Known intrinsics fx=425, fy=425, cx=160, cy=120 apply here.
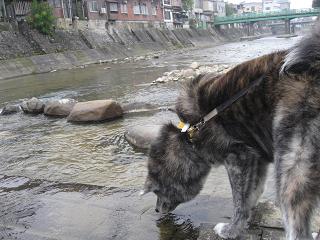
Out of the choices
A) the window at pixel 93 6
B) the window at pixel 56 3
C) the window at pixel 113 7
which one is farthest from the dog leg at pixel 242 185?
the window at pixel 113 7

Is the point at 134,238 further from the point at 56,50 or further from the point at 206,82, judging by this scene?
the point at 56,50

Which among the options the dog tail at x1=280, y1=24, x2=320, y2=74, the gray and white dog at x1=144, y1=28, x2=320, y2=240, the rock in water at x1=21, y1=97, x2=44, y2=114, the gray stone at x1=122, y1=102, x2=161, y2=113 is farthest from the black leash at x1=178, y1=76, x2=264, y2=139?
the rock in water at x1=21, y1=97, x2=44, y2=114

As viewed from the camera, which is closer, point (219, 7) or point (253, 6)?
point (219, 7)

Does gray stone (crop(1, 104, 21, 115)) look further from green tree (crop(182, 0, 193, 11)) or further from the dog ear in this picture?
green tree (crop(182, 0, 193, 11))

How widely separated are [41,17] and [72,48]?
3.75 metres

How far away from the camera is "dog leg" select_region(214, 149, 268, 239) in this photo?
3.57 metres

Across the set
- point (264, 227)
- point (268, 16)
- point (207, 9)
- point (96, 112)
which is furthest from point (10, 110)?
point (207, 9)

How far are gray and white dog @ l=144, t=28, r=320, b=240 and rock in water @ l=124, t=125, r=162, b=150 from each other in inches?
119

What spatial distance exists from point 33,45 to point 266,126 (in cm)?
3269

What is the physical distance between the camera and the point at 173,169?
3965 mm

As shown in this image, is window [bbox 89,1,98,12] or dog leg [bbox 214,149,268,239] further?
window [bbox 89,1,98,12]

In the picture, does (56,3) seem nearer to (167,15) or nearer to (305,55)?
(167,15)

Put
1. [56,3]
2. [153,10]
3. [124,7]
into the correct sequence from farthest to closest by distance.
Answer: [153,10] → [124,7] → [56,3]

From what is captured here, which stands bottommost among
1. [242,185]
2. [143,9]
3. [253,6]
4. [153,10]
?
[242,185]
